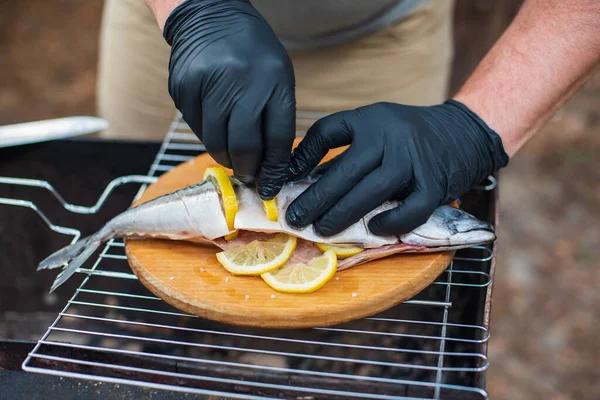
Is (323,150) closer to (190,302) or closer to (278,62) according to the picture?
(278,62)

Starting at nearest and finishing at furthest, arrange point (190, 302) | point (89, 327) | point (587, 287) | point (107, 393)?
point (107, 393) → point (190, 302) → point (89, 327) → point (587, 287)

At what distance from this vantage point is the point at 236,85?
181 centimetres

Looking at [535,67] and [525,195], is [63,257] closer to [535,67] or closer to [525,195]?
[535,67]

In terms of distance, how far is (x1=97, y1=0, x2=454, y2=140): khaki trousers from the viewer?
2996 mm

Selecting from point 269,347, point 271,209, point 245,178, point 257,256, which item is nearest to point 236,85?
point 245,178

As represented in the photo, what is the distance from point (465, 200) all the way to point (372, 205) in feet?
2.52

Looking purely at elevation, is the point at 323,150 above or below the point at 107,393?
above

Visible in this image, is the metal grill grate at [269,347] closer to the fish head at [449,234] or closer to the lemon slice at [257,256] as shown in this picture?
the fish head at [449,234]

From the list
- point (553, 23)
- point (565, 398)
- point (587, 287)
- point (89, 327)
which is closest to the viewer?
point (553, 23)

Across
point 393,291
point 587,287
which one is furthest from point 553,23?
point 587,287

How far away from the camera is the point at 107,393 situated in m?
1.77

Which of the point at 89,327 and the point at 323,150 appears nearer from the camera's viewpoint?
the point at 323,150

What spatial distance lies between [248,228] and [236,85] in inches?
21.7

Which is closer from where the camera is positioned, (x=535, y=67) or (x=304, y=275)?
(x=304, y=275)
